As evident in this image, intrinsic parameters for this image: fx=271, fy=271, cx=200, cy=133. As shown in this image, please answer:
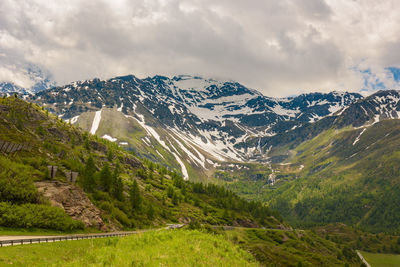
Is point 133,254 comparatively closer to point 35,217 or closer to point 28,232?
point 28,232

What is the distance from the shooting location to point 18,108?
4897 inches

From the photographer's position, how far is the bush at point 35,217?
3603cm

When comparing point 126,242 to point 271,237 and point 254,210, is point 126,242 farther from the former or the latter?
point 254,210

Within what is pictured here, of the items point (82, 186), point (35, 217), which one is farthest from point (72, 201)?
point (82, 186)

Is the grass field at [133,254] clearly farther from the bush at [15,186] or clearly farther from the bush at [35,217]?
the bush at [15,186]

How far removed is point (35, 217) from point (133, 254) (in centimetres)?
3004

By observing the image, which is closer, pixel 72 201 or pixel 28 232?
pixel 28 232

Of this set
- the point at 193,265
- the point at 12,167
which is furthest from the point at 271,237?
the point at 193,265

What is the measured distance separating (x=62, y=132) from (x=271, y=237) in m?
114

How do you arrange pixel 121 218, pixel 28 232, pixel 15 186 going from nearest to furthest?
1. pixel 28 232
2. pixel 15 186
3. pixel 121 218

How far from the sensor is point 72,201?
50.4 metres

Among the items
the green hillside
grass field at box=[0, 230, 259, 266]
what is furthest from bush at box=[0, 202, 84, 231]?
grass field at box=[0, 230, 259, 266]

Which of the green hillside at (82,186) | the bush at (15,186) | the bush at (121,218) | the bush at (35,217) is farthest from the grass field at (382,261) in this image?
the bush at (15,186)

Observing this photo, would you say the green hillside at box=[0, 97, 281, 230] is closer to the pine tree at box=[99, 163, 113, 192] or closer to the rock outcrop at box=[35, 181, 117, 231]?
the pine tree at box=[99, 163, 113, 192]
